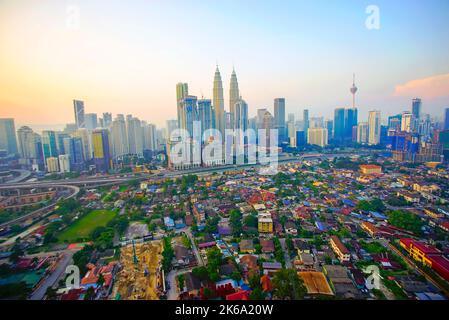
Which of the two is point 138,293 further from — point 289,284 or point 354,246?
point 354,246

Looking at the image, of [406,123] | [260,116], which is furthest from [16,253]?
[260,116]

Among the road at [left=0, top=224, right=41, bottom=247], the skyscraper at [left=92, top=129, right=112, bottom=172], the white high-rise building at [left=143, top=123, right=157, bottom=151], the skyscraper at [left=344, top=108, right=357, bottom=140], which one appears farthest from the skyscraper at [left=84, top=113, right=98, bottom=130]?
the skyscraper at [left=344, top=108, right=357, bottom=140]

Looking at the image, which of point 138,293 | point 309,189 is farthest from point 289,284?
point 309,189

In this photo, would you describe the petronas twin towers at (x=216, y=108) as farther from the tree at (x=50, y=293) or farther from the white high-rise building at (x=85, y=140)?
the tree at (x=50, y=293)

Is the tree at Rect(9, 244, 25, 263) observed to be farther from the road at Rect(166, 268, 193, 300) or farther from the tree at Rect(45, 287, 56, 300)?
the road at Rect(166, 268, 193, 300)

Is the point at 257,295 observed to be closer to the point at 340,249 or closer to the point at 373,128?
the point at 340,249
